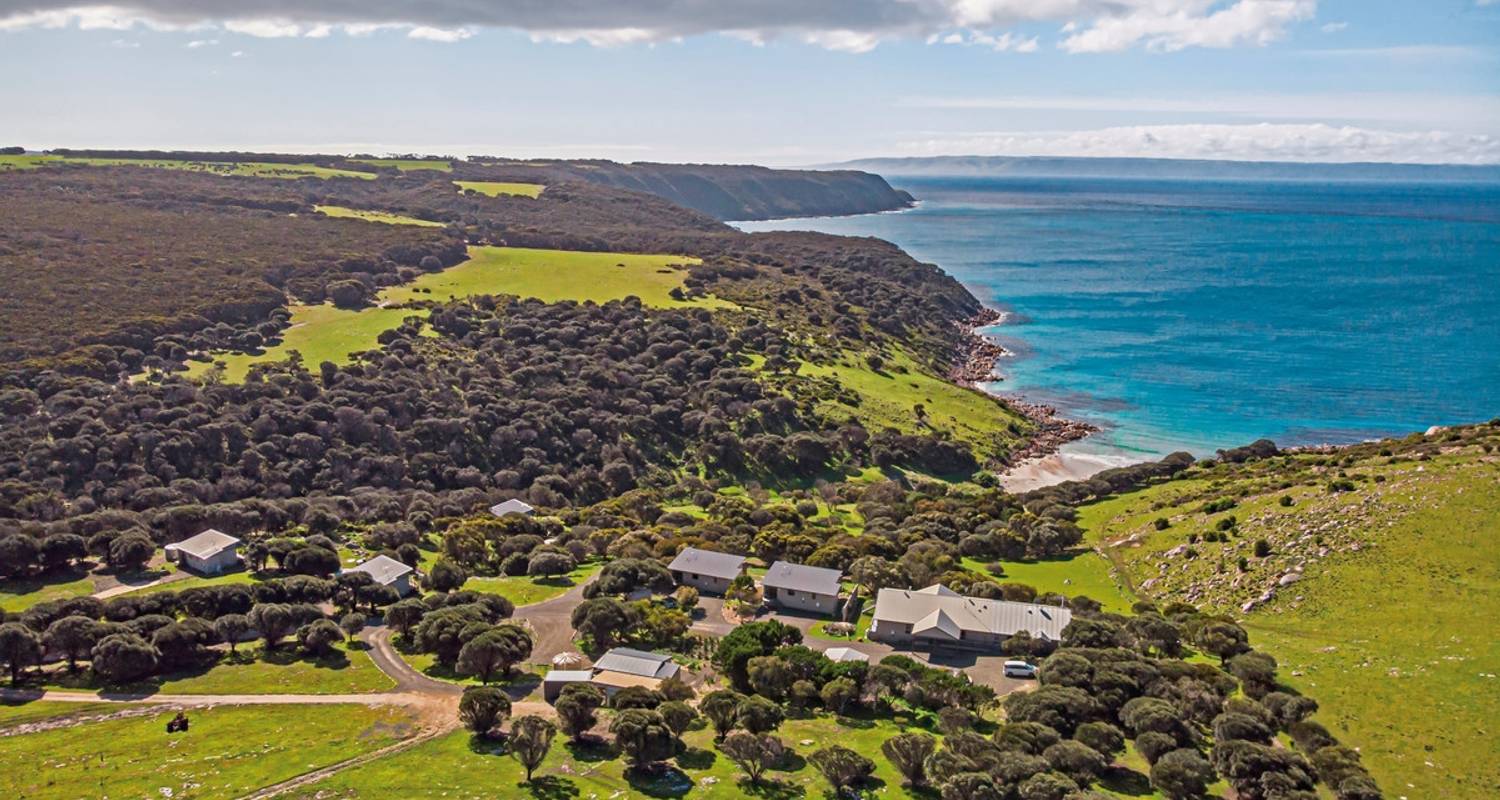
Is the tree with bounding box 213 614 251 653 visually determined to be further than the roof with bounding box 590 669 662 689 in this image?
Yes

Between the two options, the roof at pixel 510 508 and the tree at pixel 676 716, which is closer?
the tree at pixel 676 716

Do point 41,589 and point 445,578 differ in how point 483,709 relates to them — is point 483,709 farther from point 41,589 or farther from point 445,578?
point 41,589

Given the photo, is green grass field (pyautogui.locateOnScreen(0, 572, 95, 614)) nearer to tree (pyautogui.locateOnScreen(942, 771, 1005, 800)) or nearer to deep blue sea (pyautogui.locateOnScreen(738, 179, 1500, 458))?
tree (pyautogui.locateOnScreen(942, 771, 1005, 800))

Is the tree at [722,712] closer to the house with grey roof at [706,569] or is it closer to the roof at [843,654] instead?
the roof at [843,654]

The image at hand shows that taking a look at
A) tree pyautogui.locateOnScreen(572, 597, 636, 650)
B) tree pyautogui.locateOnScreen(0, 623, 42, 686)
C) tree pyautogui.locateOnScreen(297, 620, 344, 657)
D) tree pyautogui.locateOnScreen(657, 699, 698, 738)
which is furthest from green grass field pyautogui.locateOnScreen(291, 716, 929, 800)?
tree pyautogui.locateOnScreen(0, 623, 42, 686)

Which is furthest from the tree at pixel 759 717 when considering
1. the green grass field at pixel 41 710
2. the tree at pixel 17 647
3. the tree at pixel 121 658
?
the tree at pixel 17 647
